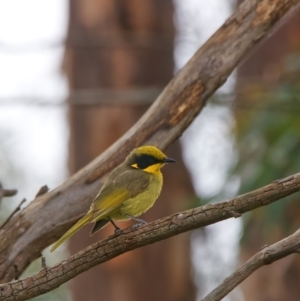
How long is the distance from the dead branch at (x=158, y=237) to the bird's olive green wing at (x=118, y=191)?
0.46 m

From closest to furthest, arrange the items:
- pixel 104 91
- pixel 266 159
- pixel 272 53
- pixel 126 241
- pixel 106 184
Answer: pixel 126 241 → pixel 106 184 → pixel 266 159 → pixel 104 91 → pixel 272 53

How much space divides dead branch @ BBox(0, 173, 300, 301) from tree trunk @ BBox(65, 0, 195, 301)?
521 cm

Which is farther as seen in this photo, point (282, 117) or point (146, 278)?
point (146, 278)

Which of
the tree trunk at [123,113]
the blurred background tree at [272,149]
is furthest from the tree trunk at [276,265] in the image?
the tree trunk at [123,113]

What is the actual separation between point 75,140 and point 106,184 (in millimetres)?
4994

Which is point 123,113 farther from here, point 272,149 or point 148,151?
point 148,151

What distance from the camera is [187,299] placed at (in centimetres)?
908

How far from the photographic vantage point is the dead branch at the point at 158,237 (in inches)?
126

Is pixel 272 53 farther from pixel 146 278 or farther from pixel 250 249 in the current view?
pixel 146 278

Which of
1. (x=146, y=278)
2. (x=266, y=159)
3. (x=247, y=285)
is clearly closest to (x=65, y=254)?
(x=146, y=278)

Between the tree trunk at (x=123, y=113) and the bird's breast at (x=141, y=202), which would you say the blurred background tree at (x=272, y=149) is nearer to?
the tree trunk at (x=123, y=113)

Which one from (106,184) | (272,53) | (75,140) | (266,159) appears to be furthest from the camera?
(272,53)

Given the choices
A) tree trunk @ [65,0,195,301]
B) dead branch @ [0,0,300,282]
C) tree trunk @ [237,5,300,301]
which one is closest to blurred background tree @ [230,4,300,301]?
tree trunk @ [237,5,300,301]

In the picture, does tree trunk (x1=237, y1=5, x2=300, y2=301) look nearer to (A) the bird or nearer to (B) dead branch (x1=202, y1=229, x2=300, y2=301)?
(A) the bird
